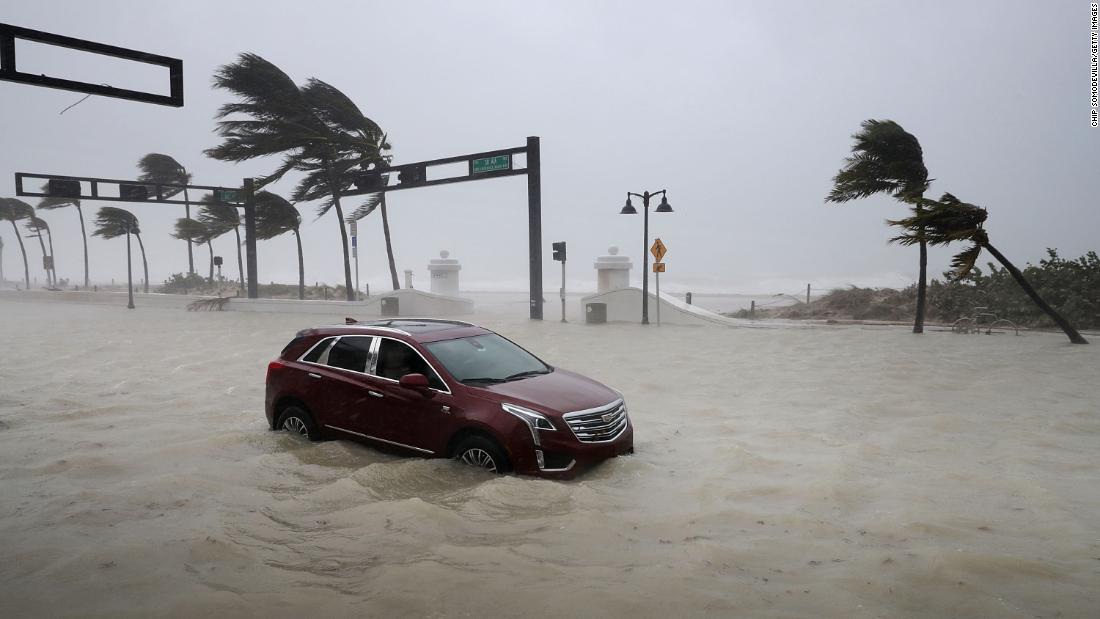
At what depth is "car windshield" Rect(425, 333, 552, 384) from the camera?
7.32 m

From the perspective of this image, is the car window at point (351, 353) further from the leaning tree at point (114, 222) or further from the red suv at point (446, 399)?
the leaning tree at point (114, 222)

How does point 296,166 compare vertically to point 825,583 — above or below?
above

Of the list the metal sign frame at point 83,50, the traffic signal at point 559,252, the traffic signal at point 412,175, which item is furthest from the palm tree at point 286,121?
the metal sign frame at point 83,50

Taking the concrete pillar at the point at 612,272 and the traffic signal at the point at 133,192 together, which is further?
the traffic signal at the point at 133,192

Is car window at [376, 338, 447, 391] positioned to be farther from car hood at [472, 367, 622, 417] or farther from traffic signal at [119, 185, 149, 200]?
traffic signal at [119, 185, 149, 200]

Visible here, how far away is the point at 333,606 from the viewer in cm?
400

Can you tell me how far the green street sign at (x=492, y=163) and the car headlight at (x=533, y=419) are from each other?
69.8 ft

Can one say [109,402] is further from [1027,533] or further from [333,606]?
[1027,533]

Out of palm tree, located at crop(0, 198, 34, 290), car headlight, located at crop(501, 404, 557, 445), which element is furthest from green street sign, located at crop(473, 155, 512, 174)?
palm tree, located at crop(0, 198, 34, 290)

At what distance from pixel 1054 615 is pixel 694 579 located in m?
1.88

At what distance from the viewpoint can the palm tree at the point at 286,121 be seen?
3256 centimetres

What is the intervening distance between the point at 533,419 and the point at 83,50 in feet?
20.5

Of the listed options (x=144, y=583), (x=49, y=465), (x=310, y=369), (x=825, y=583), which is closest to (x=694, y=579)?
(x=825, y=583)

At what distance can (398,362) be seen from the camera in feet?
24.6
